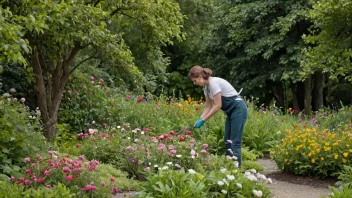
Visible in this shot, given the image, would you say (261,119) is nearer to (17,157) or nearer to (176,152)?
(176,152)

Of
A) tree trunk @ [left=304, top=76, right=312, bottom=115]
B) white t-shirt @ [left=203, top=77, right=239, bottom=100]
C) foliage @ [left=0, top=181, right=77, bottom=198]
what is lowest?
tree trunk @ [left=304, top=76, right=312, bottom=115]

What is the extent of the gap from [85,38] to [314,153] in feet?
12.3

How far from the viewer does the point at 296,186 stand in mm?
7660

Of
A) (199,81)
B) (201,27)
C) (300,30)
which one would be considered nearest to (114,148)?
(199,81)

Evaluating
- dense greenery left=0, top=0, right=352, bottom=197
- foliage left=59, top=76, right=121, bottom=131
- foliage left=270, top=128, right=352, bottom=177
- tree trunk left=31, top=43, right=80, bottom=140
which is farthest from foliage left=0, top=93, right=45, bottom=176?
foliage left=270, top=128, right=352, bottom=177

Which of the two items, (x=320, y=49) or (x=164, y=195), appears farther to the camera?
(x=320, y=49)

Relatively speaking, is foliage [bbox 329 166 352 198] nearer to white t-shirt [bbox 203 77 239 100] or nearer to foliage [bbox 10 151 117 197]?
white t-shirt [bbox 203 77 239 100]

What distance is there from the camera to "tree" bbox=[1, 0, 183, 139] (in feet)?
27.2

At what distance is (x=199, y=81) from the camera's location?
7.30 m

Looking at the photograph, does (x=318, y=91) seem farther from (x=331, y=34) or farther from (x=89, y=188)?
(x=89, y=188)

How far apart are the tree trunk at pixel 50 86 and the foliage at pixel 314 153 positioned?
12.9ft

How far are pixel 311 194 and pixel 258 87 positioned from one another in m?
16.0

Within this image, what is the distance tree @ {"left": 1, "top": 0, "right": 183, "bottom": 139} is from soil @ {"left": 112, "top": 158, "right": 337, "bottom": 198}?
9.43 feet

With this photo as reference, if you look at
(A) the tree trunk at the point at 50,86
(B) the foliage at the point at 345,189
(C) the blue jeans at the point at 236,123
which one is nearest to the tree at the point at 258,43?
(A) the tree trunk at the point at 50,86
